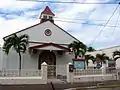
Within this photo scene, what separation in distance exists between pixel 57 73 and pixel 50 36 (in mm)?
8559

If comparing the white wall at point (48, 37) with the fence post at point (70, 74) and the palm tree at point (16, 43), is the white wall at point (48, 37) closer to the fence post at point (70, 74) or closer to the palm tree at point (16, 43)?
the palm tree at point (16, 43)

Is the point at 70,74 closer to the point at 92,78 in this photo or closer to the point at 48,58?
the point at 92,78

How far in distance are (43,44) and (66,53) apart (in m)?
4.05

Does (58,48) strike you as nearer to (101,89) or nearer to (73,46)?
(73,46)

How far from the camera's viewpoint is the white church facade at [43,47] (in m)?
29.7

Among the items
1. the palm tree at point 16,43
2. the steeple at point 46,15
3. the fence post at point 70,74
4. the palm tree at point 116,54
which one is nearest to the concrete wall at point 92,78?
the fence post at point 70,74

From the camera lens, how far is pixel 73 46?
30.7m

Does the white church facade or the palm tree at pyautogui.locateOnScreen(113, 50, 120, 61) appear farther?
the palm tree at pyautogui.locateOnScreen(113, 50, 120, 61)

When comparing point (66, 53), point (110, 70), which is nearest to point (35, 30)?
point (66, 53)

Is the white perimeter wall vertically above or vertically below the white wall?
below

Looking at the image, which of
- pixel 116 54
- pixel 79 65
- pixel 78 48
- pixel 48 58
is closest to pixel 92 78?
pixel 79 65

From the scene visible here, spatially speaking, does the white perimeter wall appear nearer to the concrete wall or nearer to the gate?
the gate

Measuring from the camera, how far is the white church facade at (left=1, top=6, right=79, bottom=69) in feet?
97.3

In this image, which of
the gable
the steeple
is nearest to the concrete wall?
the gable
